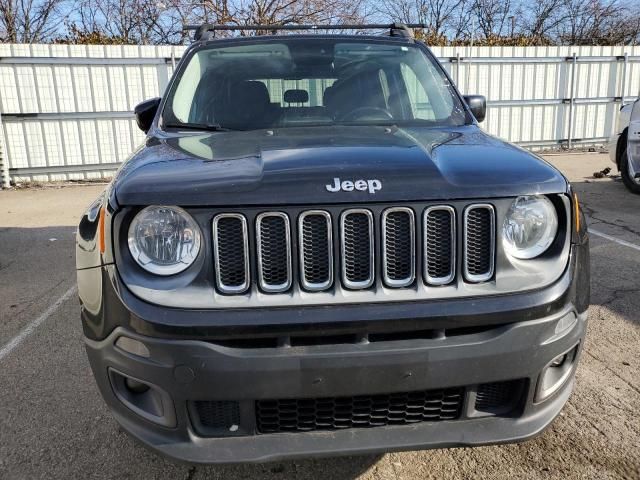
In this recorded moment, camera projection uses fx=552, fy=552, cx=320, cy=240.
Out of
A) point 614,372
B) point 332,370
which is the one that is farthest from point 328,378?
point 614,372

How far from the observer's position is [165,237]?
1.81m

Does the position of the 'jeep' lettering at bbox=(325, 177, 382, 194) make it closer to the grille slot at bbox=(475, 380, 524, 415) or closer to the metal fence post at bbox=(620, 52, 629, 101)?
the grille slot at bbox=(475, 380, 524, 415)

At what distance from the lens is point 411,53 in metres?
3.50

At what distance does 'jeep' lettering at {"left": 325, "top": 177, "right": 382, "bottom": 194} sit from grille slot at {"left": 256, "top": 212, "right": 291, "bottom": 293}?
0.60ft

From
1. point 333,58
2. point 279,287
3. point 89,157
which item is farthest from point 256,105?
point 89,157

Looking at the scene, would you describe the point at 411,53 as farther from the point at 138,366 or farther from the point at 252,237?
the point at 138,366

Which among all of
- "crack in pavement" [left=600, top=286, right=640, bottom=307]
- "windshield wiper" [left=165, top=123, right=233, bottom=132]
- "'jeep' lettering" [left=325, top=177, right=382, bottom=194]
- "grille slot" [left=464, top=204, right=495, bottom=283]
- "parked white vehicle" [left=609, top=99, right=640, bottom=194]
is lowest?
"crack in pavement" [left=600, top=286, right=640, bottom=307]

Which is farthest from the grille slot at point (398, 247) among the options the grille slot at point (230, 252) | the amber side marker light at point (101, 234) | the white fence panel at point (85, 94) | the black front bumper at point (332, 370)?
the white fence panel at point (85, 94)

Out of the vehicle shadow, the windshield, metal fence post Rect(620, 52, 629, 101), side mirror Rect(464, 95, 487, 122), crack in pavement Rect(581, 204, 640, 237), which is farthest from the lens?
metal fence post Rect(620, 52, 629, 101)

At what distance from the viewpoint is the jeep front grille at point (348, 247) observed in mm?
1774

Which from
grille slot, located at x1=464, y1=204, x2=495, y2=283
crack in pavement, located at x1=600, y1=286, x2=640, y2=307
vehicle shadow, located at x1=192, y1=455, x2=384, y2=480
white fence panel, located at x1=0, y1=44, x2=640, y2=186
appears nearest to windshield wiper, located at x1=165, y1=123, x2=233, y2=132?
grille slot, located at x1=464, y1=204, x2=495, y2=283

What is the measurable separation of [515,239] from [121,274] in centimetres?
134

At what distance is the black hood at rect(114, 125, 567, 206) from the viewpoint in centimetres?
176

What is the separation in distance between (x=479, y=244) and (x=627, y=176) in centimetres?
831
